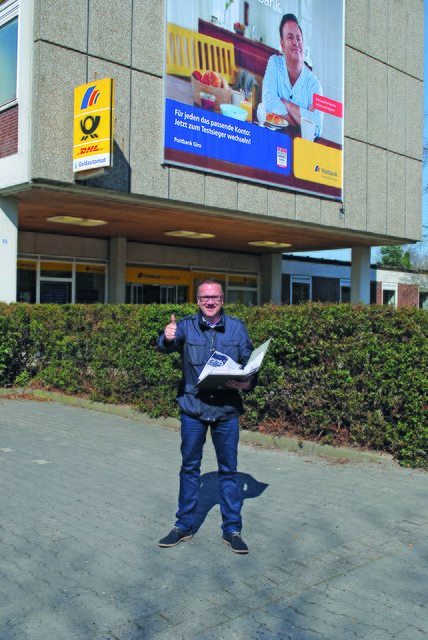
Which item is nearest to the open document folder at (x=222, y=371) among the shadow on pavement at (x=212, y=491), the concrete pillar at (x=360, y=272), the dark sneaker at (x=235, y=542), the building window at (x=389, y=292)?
the dark sneaker at (x=235, y=542)

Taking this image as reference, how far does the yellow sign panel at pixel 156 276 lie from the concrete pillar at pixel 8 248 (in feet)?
27.8

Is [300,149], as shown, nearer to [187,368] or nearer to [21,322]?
[21,322]

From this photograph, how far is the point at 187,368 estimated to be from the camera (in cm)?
465

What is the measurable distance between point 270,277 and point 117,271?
8051mm

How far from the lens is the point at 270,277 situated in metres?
28.5

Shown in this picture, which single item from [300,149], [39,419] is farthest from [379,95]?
[39,419]

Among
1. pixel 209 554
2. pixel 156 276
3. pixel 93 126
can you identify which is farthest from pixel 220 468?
pixel 156 276

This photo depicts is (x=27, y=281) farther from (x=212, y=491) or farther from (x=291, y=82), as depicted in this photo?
(x=212, y=491)

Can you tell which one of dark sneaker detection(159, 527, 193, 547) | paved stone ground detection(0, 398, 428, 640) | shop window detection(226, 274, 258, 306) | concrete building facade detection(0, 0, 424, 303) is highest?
concrete building facade detection(0, 0, 424, 303)

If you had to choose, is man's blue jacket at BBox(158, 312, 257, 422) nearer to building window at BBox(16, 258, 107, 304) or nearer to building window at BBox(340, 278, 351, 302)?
building window at BBox(16, 258, 107, 304)

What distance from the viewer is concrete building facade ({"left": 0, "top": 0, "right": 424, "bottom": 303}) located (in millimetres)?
13875

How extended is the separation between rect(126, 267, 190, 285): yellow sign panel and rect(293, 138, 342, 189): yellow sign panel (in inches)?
287

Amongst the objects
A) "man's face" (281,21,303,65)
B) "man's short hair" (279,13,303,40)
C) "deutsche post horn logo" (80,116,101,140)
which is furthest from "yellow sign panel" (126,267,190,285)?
"deutsche post horn logo" (80,116,101,140)

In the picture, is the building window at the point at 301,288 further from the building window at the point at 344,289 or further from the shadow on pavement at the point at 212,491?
the shadow on pavement at the point at 212,491
